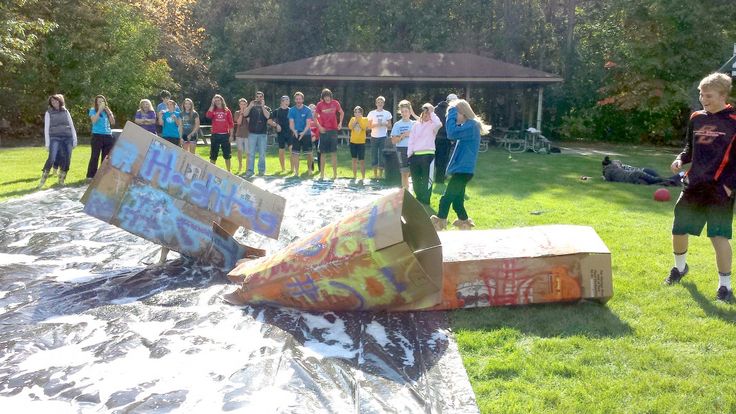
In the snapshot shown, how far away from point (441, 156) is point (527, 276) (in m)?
A: 6.63

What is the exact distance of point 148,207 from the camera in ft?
19.7

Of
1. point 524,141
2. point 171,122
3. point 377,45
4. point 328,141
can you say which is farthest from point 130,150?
point 377,45

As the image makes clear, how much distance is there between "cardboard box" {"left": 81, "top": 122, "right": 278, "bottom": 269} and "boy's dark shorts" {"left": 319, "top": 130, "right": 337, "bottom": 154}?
663cm

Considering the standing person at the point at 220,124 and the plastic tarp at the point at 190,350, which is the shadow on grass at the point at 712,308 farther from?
the standing person at the point at 220,124

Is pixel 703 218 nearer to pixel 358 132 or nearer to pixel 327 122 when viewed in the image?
pixel 358 132

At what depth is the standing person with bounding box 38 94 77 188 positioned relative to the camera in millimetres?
10766

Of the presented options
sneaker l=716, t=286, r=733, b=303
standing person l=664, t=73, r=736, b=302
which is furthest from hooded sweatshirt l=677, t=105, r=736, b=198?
sneaker l=716, t=286, r=733, b=303

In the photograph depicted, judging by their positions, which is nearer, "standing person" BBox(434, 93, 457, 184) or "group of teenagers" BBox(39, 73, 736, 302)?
"group of teenagers" BBox(39, 73, 736, 302)

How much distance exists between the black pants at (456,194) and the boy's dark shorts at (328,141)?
5.51 meters

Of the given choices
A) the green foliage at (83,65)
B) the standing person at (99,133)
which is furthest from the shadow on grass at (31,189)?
the green foliage at (83,65)

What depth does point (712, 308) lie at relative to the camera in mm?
4898

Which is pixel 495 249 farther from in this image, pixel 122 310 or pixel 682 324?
pixel 122 310

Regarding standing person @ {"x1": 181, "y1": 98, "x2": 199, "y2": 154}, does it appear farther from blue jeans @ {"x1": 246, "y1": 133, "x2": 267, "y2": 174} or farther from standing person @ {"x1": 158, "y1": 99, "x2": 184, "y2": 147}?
blue jeans @ {"x1": 246, "y1": 133, "x2": 267, "y2": 174}

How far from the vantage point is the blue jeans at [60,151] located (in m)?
10.9
